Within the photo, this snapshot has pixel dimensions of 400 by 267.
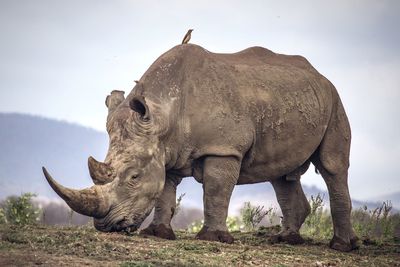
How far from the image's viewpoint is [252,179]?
12.7 metres

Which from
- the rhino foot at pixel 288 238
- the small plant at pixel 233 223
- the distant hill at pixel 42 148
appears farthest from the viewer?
the distant hill at pixel 42 148

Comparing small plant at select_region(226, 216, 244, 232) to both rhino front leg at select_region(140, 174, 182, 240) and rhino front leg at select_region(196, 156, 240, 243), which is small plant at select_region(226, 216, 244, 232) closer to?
rhino front leg at select_region(140, 174, 182, 240)

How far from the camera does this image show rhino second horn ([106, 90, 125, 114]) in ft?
39.5

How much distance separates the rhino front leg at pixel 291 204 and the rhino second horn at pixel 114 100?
2.81m

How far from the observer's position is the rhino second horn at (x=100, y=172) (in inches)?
432

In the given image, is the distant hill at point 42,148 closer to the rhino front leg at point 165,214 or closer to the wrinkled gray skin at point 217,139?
the wrinkled gray skin at point 217,139

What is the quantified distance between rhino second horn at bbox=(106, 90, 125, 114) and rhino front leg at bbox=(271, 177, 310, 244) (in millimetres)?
2812

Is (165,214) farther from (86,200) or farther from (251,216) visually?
(251,216)

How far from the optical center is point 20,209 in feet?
49.9

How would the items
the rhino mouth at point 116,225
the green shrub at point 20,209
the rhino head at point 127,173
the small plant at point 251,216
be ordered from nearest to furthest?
1. the rhino head at point 127,173
2. the rhino mouth at point 116,225
3. the green shrub at point 20,209
4. the small plant at point 251,216

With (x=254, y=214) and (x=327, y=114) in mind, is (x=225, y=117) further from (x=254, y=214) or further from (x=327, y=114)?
(x=254, y=214)

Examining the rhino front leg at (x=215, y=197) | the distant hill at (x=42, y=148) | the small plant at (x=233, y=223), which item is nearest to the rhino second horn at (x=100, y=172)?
the rhino front leg at (x=215, y=197)

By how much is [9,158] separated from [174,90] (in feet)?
489

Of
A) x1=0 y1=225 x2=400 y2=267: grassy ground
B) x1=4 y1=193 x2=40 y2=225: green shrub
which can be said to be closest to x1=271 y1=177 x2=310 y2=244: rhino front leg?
x1=0 y1=225 x2=400 y2=267: grassy ground
